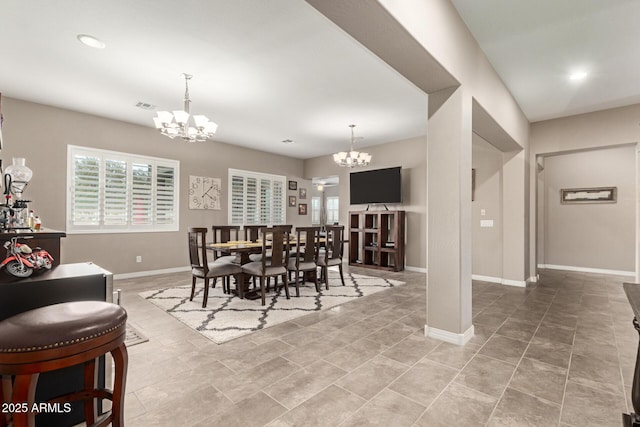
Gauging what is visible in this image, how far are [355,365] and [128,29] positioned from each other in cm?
342

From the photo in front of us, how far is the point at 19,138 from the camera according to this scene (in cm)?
425

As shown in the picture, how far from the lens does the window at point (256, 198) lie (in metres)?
6.79

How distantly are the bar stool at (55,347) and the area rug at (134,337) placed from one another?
1379 mm

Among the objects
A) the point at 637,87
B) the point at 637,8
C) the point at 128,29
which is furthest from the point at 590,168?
the point at 128,29

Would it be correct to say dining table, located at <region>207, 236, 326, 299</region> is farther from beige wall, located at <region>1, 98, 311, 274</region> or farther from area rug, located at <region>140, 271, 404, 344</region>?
beige wall, located at <region>1, 98, 311, 274</region>

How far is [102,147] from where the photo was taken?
498cm

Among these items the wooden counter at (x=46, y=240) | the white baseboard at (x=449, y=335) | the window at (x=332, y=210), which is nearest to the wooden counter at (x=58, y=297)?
the wooden counter at (x=46, y=240)

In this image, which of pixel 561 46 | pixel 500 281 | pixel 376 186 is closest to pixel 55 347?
pixel 561 46

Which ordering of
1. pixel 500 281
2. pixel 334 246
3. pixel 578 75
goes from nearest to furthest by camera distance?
pixel 578 75
pixel 334 246
pixel 500 281

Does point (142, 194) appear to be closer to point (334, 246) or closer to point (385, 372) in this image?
point (334, 246)

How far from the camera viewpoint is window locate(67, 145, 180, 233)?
15.5 ft

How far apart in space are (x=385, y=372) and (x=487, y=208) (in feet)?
14.2

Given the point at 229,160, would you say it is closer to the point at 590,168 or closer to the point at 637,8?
the point at 637,8

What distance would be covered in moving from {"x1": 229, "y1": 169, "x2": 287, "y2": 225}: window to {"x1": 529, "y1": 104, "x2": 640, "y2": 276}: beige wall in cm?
549
